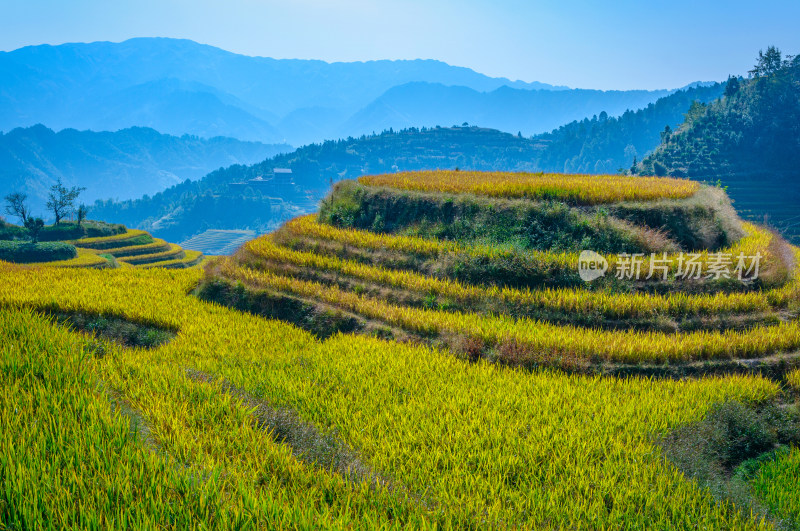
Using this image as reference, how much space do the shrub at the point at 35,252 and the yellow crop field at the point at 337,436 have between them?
39.6m

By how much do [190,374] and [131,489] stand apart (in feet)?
12.2

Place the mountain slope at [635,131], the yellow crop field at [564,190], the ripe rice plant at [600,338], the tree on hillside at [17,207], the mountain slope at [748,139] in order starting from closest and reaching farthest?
the ripe rice plant at [600,338] < the yellow crop field at [564,190] < the tree on hillside at [17,207] < the mountain slope at [748,139] < the mountain slope at [635,131]

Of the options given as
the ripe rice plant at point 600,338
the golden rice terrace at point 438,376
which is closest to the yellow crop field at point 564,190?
the golden rice terrace at point 438,376

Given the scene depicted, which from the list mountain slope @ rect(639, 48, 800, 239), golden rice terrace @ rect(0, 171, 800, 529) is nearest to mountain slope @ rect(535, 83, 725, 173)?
mountain slope @ rect(639, 48, 800, 239)

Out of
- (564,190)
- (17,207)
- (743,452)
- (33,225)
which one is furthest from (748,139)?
(17,207)

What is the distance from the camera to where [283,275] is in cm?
1405

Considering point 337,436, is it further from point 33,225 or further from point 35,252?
point 33,225

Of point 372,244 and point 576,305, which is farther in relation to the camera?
point 372,244

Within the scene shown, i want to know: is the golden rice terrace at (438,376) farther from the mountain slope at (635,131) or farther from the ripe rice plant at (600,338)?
the mountain slope at (635,131)

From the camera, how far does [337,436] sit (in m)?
6.38

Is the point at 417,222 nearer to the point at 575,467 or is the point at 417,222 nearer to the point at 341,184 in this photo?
the point at 341,184

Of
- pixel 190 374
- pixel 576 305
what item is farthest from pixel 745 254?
pixel 190 374

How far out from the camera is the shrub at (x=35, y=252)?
4153 centimetres

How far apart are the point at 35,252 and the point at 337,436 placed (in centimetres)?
→ 4766
